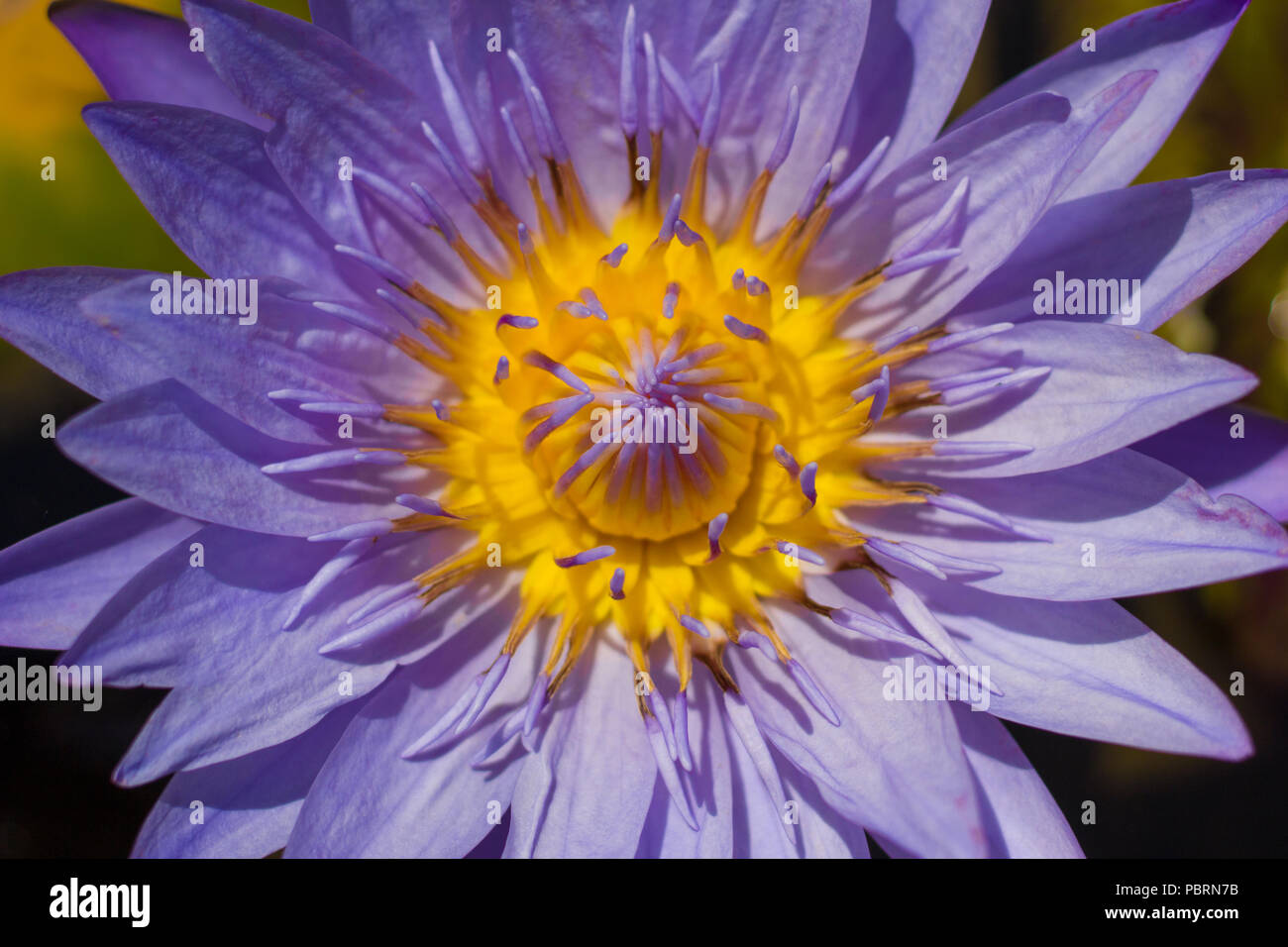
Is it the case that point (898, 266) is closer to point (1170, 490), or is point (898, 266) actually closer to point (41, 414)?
point (1170, 490)

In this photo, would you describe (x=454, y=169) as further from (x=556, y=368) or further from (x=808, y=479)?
(x=808, y=479)

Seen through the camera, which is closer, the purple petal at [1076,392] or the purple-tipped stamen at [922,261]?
the purple petal at [1076,392]

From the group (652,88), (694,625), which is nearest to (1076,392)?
(694,625)

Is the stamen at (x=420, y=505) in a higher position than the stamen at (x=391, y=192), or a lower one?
lower

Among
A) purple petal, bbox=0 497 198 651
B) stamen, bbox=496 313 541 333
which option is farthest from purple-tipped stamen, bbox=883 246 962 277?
purple petal, bbox=0 497 198 651

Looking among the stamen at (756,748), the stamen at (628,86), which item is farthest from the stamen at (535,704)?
the stamen at (628,86)

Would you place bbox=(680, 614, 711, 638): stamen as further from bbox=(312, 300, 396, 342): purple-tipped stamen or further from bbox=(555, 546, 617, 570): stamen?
bbox=(312, 300, 396, 342): purple-tipped stamen

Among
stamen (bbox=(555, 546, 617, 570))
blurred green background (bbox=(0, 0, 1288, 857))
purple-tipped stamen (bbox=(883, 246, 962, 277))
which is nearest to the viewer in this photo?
purple-tipped stamen (bbox=(883, 246, 962, 277))

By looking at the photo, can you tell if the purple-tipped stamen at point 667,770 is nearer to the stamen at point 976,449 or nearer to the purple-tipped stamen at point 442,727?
the purple-tipped stamen at point 442,727
